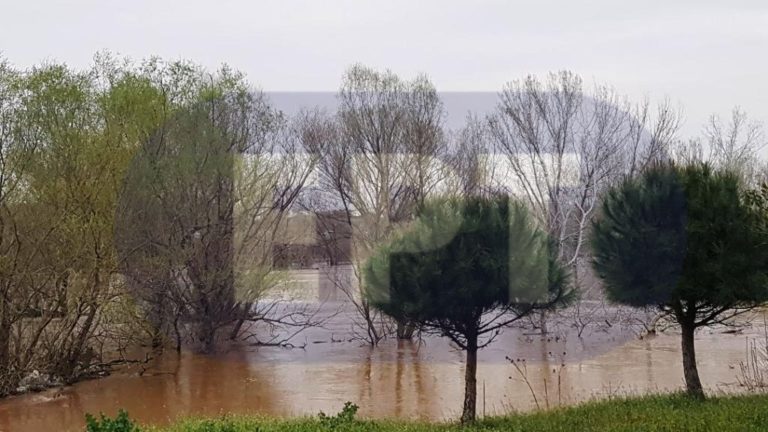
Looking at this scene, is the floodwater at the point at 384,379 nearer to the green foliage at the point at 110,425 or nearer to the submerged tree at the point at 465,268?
the submerged tree at the point at 465,268

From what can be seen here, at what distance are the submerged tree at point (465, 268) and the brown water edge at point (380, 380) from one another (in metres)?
2.14

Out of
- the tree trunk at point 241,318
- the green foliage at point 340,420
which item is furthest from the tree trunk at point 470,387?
the tree trunk at point 241,318

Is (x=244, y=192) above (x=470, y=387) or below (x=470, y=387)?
above

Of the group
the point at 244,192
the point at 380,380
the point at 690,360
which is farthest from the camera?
the point at 244,192

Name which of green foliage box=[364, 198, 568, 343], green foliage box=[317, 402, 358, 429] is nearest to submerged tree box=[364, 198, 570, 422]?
green foliage box=[364, 198, 568, 343]

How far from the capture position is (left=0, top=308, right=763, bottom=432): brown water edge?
32.1 ft

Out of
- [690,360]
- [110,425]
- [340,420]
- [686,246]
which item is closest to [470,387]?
[340,420]

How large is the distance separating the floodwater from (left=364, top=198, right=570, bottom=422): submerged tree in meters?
2.17

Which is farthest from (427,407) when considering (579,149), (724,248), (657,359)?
(579,149)

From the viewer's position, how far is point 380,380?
1196 cm

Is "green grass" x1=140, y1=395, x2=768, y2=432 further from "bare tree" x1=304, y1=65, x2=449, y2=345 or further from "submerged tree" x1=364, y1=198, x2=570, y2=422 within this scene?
"bare tree" x1=304, y1=65, x2=449, y2=345

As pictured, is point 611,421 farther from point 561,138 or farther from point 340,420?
point 561,138

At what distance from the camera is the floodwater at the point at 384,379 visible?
386 inches

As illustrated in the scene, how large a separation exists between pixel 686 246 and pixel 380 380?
597 centimetres
